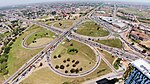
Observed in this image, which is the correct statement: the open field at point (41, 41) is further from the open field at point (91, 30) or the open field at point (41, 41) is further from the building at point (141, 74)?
the building at point (141, 74)

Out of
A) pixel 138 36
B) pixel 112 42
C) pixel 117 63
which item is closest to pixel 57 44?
pixel 112 42

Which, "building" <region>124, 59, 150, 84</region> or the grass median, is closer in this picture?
"building" <region>124, 59, 150, 84</region>

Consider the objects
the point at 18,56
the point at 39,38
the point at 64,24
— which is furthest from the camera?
the point at 64,24

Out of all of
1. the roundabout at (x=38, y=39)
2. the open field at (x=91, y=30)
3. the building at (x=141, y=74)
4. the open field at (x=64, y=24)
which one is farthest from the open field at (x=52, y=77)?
the open field at (x=64, y=24)

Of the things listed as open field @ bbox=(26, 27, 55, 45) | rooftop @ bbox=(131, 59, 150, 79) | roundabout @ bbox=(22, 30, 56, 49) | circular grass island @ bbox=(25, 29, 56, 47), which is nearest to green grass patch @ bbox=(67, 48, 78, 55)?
roundabout @ bbox=(22, 30, 56, 49)

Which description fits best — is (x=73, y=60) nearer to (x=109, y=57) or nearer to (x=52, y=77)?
(x=52, y=77)

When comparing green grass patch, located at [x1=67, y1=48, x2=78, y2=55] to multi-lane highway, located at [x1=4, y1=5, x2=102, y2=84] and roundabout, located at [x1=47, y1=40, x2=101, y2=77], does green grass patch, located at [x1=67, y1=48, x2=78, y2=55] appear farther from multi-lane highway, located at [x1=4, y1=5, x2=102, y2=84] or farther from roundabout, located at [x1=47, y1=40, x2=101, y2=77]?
multi-lane highway, located at [x1=4, y1=5, x2=102, y2=84]

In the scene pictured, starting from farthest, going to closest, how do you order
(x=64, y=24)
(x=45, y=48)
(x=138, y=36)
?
(x=64, y=24) < (x=138, y=36) < (x=45, y=48)
